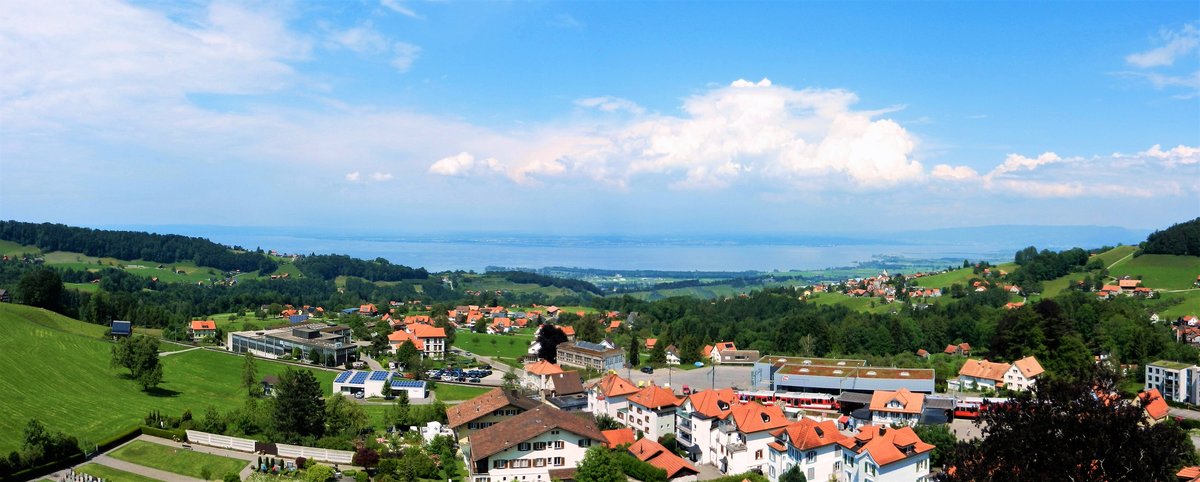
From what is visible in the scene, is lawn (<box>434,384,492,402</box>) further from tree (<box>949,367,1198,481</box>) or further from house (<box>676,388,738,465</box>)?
tree (<box>949,367,1198,481</box>)

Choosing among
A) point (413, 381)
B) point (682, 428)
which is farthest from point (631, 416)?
point (413, 381)

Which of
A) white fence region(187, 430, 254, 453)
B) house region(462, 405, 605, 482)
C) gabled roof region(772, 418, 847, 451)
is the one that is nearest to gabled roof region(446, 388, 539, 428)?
house region(462, 405, 605, 482)

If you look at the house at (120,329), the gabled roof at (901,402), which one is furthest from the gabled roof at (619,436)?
the house at (120,329)

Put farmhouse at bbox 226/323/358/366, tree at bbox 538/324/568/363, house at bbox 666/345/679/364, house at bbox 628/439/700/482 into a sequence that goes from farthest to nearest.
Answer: tree at bbox 538/324/568/363 → house at bbox 666/345/679/364 → farmhouse at bbox 226/323/358/366 → house at bbox 628/439/700/482

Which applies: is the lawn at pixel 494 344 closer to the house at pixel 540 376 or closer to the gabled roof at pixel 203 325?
the house at pixel 540 376

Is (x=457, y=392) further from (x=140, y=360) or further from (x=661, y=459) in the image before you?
(x=661, y=459)
